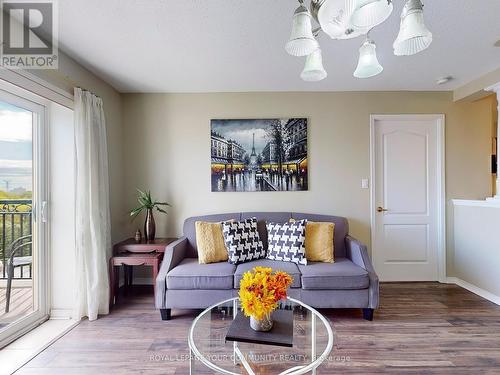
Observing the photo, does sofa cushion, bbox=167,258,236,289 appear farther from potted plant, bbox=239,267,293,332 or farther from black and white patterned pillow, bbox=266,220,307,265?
potted plant, bbox=239,267,293,332

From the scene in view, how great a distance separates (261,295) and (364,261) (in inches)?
59.4

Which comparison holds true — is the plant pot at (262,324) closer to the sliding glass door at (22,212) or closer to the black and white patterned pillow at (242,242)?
the black and white patterned pillow at (242,242)

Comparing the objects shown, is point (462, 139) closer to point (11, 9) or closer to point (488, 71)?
point (488, 71)

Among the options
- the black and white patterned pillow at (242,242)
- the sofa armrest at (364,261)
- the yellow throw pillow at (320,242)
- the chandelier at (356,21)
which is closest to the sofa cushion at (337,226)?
the sofa armrest at (364,261)

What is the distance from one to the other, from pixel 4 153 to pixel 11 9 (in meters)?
1.02

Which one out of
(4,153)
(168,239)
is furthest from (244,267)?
(4,153)

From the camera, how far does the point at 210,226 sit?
9.17 ft

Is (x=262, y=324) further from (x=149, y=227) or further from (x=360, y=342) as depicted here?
(x=149, y=227)

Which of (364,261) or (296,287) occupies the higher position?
(364,261)

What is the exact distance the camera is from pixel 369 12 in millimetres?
1145

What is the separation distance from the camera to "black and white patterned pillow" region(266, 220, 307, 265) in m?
2.62

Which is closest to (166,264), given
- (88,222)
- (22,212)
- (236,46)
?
(88,222)

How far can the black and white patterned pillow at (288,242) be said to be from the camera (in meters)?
2.62

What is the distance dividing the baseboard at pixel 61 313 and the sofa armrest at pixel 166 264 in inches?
33.1
